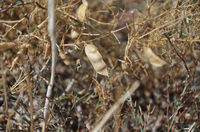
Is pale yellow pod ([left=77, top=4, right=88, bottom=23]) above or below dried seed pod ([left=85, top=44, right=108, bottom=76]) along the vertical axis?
above

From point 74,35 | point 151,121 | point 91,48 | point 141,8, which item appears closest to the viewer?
point 91,48

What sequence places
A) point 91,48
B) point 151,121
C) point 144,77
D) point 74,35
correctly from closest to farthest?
point 91,48
point 74,35
point 151,121
point 144,77

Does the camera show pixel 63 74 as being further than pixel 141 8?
No

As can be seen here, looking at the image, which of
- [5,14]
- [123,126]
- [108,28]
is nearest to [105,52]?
[108,28]

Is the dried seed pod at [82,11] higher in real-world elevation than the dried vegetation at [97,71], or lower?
higher

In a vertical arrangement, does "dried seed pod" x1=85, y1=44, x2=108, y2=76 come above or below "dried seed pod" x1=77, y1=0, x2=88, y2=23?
below

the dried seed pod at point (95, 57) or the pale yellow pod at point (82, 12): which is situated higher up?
the pale yellow pod at point (82, 12)

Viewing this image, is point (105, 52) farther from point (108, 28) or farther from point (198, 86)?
point (198, 86)

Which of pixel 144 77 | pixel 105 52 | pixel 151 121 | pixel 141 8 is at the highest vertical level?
pixel 141 8
